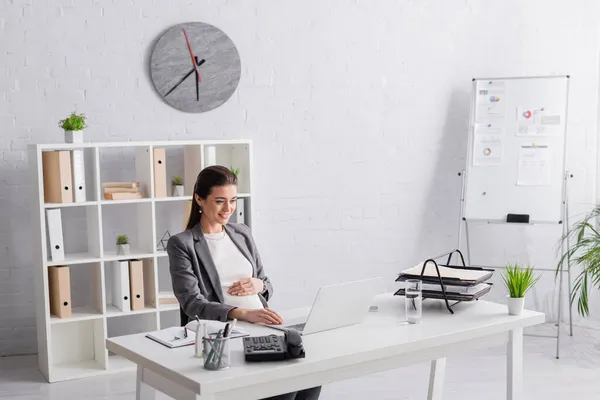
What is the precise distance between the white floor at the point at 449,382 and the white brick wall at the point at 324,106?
1.84 feet

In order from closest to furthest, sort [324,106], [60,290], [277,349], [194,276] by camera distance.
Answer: [277,349] < [194,276] < [60,290] < [324,106]

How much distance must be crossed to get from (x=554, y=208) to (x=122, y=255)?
8.85 ft

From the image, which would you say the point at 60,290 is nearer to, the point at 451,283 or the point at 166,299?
the point at 166,299

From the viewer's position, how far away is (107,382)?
423 cm

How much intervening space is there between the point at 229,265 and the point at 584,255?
2523mm

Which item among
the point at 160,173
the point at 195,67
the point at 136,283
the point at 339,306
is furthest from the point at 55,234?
the point at 339,306

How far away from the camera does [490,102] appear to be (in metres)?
5.14

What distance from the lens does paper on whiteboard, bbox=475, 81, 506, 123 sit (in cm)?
512

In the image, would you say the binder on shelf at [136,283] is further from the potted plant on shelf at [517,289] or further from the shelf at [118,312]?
the potted plant on shelf at [517,289]

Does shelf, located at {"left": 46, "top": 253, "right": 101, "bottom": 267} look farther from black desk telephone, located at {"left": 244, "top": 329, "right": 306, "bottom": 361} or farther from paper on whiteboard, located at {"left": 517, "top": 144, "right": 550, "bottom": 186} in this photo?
paper on whiteboard, located at {"left": 517, "top": 144, "right": 550, "bottom": 186}

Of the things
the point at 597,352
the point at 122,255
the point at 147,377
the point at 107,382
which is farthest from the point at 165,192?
the point at 597,352

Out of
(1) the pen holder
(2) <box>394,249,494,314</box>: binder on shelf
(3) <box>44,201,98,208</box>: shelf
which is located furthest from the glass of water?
(3) <box>44,201,98,208</box>: shelf

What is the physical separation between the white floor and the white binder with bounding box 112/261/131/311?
389 millimetres

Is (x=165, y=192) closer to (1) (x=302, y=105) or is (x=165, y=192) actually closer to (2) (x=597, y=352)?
(1) (x=302, y=105)
